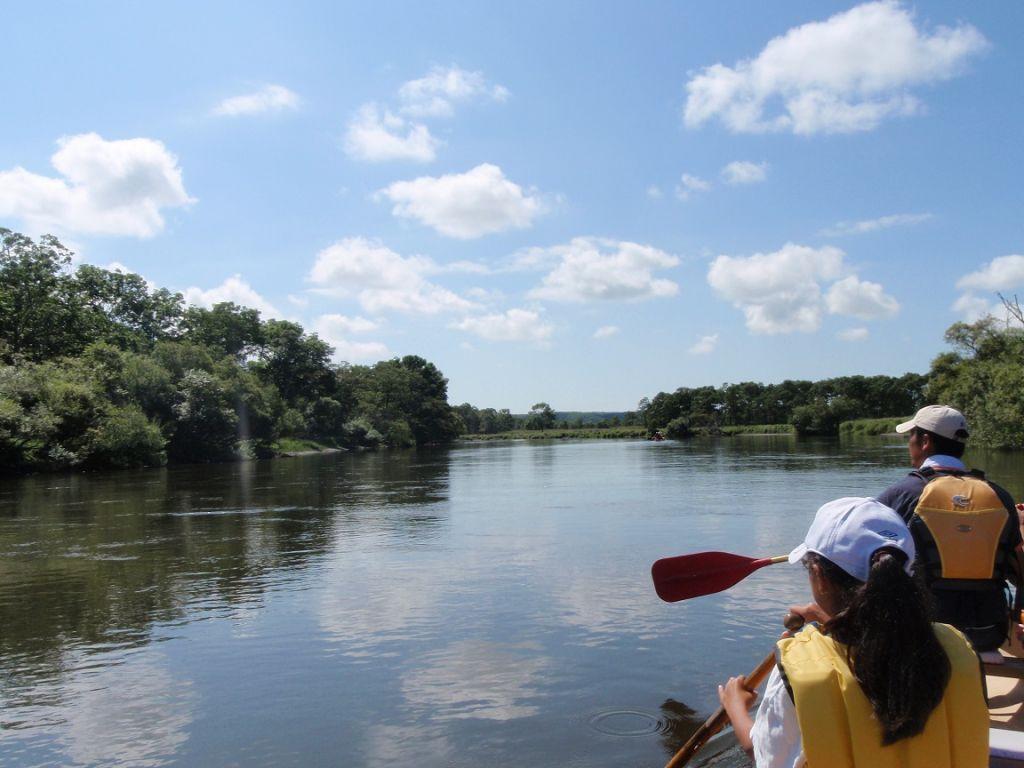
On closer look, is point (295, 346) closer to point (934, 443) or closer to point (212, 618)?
point (212, 618)

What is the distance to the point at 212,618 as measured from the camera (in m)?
10.4

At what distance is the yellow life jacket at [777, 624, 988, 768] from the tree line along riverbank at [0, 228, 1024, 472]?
138ft

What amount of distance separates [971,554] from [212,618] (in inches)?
365

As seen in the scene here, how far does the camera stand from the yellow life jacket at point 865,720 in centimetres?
209

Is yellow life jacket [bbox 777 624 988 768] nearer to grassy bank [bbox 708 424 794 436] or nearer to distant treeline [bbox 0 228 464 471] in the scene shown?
distant treeline [bbox 0 228 464 471]

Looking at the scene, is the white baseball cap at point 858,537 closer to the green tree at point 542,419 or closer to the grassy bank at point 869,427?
the grassy bank at point 869,427

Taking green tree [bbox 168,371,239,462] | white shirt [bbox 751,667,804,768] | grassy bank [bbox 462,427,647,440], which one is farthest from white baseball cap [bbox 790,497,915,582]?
grassy bank [bbox 462,427,647,440]

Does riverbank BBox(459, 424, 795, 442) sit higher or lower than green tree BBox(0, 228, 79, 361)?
lower

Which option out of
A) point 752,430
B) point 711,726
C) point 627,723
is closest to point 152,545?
point 627,723

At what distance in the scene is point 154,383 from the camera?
5359cm

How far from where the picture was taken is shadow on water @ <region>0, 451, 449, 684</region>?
10250 millimetres

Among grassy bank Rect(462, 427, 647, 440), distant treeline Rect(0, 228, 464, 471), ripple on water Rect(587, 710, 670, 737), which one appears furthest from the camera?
grassy bank Rect(462, 427, 647, 440)

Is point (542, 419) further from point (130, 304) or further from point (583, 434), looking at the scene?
point (130, 304)

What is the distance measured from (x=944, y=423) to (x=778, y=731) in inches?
105
